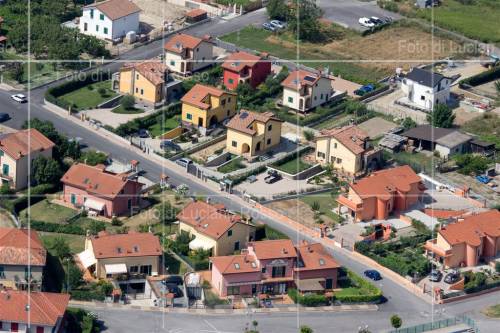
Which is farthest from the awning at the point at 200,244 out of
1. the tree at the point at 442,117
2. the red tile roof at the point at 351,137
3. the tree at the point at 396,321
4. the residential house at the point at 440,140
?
the tree at the point at 442,117

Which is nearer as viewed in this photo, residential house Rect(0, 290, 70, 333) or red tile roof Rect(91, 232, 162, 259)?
residential house Rect(0, 290, 70, 333)

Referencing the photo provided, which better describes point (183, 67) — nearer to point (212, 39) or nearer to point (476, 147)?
point (212, 39)

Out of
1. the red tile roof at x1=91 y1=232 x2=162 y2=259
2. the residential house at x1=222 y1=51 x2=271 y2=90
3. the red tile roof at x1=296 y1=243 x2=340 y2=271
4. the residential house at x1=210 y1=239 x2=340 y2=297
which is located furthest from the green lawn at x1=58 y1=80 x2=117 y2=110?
the red tile roof at x1=296 y1=243 x2=340 y2=271

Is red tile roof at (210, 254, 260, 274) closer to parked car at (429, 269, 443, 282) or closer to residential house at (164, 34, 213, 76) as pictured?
parked car at (429, 269, 443, 282)

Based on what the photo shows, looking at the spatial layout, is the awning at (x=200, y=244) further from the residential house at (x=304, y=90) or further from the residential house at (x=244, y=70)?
the residential house at (x=244, y=70)

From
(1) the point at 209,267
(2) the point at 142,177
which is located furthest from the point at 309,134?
(1) the point at 209,267
